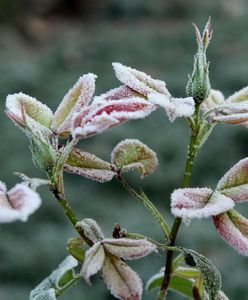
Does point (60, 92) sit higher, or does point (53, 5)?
point (53, 5)

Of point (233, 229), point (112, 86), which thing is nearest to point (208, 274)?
point (233, 229)

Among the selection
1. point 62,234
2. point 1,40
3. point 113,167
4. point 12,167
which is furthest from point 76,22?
point 113,167

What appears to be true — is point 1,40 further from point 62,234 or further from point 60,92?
point 62,234

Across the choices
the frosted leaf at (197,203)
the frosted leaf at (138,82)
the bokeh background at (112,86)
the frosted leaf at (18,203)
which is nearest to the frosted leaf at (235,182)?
the frosted leaf at (197,203)

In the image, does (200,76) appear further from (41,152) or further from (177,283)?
(177,283)

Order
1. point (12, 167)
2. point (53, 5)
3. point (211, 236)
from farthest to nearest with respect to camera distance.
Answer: point (53, 5), point (12, 167), point (211, 236)

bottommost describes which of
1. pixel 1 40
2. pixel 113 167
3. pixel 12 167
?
pixel 12 167

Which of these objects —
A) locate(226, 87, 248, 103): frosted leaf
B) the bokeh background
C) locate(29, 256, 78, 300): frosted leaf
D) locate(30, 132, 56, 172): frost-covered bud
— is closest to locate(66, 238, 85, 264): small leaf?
locate(29, 256, 78, 300): frosted leaf
